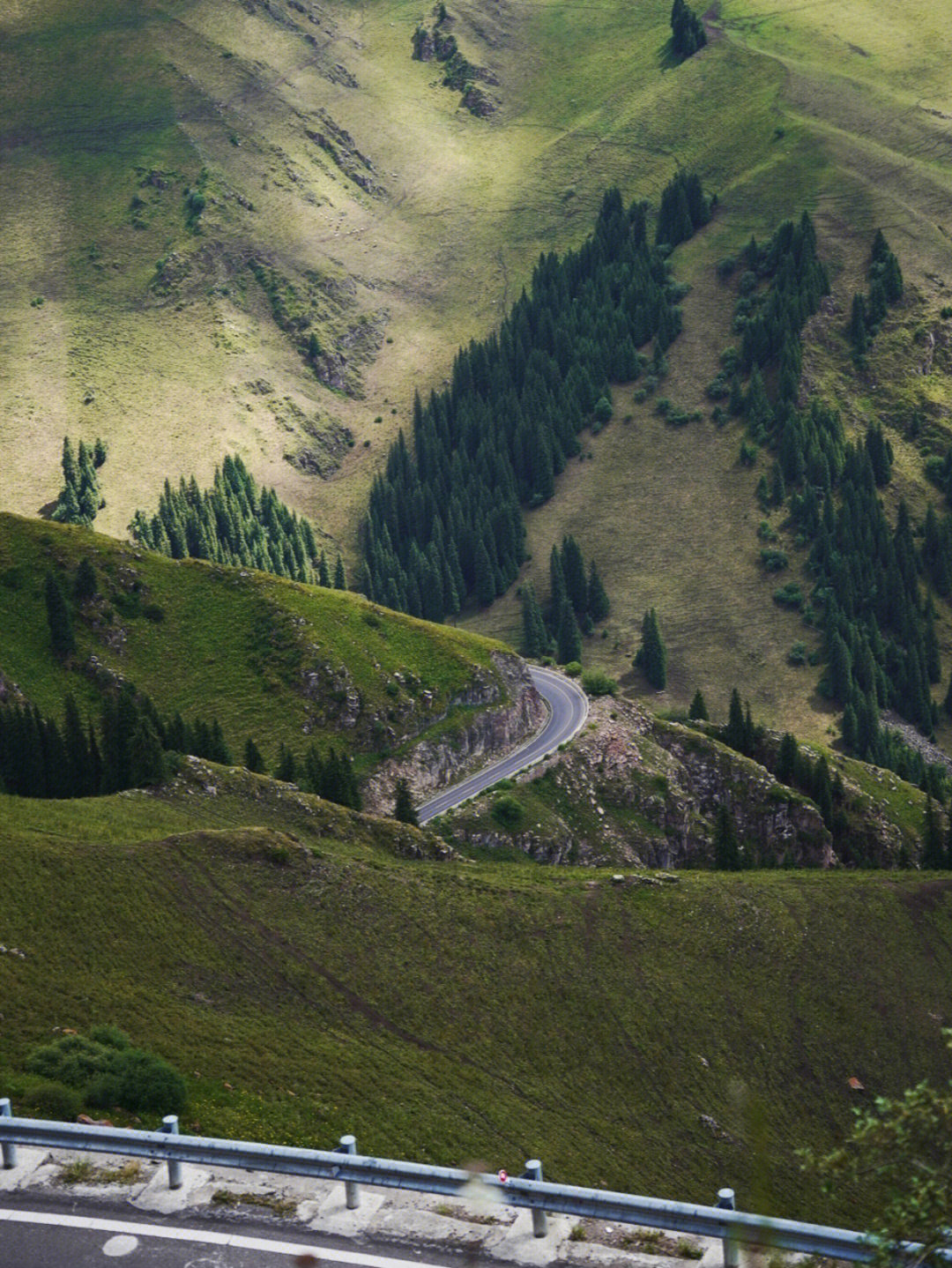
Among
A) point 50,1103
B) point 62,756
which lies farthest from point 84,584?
point 50,1103

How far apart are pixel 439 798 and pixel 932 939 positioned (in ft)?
183

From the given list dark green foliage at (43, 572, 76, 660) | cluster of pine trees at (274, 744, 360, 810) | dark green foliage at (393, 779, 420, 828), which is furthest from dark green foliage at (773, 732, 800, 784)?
dark green foliage at (43, 572, 76, 660)

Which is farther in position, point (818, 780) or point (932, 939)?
point (818, 780)

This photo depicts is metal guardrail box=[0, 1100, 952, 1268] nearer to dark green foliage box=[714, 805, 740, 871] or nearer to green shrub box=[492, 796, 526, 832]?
green shrub box=[492, 796, 526, 832]

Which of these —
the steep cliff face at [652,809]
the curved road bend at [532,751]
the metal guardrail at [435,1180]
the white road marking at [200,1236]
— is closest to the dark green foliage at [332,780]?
the curved road bend at [532,751]

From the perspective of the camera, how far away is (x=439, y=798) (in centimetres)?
15950

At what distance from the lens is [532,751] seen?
170 m

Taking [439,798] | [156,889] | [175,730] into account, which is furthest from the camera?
[439,798]

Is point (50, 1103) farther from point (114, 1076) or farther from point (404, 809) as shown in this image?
point (404, 809)

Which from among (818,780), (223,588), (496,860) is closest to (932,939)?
(496,860)

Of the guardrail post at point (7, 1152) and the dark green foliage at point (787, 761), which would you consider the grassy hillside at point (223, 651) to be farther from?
the guardrail post at point (7, 1152)

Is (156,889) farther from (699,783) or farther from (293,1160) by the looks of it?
(699,783)

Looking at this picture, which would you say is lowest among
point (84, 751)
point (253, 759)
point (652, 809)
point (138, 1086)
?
point (652, 809)

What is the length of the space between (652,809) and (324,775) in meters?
40.6
